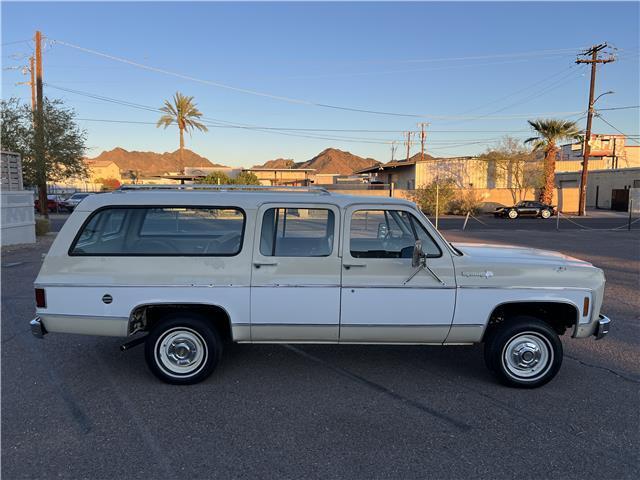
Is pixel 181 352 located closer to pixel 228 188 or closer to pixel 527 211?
pixel 228 188

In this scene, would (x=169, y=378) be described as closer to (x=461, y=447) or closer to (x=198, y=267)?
(x=198, y=267)

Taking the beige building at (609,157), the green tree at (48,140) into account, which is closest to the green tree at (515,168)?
the beige building at (609,157)

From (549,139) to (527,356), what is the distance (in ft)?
129

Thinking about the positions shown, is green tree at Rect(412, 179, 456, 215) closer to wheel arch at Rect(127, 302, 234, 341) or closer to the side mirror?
the side mirror

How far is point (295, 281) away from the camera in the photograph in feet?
13.6

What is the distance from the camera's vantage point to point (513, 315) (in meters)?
4.41

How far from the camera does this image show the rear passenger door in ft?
13.6

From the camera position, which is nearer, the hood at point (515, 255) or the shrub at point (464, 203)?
the hood at point (515, 255)

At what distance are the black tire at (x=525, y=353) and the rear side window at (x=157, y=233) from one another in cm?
263

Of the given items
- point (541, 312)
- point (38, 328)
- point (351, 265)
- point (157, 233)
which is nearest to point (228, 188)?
point (157, 233)

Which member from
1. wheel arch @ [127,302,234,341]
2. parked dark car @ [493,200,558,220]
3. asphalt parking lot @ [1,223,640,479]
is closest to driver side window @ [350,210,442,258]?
asphalt parking lot @ [1,223,640,479]

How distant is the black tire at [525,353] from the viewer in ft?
13.8

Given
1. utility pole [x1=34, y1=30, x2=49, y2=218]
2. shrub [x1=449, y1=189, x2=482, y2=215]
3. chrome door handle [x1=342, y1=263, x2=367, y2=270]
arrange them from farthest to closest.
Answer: shrub [x1=449, y1=189, x2=482, y2=215] → utility pole [x1=34, y1=30, x2=49, y2=218] → chrome door handle [x1=342, y1=263, x2=367, y2=270]

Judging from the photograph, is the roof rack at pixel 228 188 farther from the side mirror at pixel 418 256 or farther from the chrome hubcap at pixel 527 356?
the chrome hubcap at pixel 527 356
